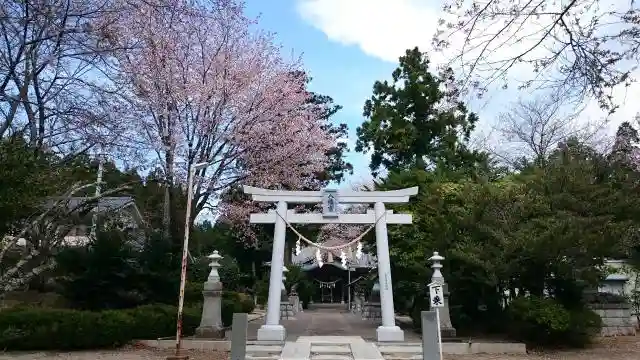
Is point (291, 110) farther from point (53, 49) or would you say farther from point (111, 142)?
point (53, 49)

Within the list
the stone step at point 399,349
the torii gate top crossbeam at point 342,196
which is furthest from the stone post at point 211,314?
the stone step at point 399,349

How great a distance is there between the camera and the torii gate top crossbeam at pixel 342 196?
1480cm

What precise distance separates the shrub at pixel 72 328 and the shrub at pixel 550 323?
28.5 ft

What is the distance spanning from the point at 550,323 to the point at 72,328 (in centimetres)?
1056

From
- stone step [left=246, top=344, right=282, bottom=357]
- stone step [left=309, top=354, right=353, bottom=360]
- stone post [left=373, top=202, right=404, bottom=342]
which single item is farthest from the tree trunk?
stone step [left=309, top=354, right=353, bottom=360]

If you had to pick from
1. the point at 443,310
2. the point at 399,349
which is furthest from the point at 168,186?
the point at 443,310

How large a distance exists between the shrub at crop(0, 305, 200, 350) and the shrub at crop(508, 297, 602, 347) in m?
8.68

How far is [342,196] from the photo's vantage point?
14.8 meters

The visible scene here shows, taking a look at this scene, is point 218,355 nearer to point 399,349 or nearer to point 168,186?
point 399,349

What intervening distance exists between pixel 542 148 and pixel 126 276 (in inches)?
864

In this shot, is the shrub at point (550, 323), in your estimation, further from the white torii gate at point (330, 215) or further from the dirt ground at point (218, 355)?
the white torii gate at point (330, 215)

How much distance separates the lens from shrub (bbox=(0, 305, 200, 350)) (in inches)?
437

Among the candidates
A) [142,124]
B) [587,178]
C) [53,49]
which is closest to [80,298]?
[142,124]

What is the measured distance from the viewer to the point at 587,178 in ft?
45.1
